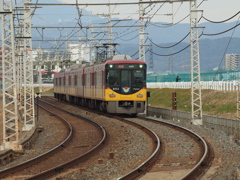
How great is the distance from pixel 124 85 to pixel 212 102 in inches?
342

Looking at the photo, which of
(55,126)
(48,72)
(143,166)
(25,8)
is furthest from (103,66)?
(48,72)

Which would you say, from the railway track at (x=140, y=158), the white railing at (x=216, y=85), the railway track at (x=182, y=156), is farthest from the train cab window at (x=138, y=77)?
the railway track at (x=140, y=158)

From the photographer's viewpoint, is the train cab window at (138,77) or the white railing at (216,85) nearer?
the train cab window at (138,77)

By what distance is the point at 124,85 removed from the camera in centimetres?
3059

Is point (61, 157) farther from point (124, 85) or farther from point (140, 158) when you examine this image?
point (124, 85)

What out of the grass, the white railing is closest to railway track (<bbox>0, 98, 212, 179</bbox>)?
the grass

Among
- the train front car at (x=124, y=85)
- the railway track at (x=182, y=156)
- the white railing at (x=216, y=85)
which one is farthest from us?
the white railing at (x=216, y=85)

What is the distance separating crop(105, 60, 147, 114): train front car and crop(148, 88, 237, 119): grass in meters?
4.99

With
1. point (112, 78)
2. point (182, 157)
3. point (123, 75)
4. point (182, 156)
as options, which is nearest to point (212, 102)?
point (123, 75)

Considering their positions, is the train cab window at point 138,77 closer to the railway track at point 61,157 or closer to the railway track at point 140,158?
the railway track at point 61,157

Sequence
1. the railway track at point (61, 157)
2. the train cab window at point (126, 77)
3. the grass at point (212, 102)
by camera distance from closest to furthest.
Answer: the railway track at point (61, 157)
the train cab window at point (126, 77)
the grass at point (212, 102)

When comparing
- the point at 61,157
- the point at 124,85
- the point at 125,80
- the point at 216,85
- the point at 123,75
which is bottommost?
the point at 61,157

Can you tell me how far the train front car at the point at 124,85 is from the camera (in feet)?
100

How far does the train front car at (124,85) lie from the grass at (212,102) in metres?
4.99
